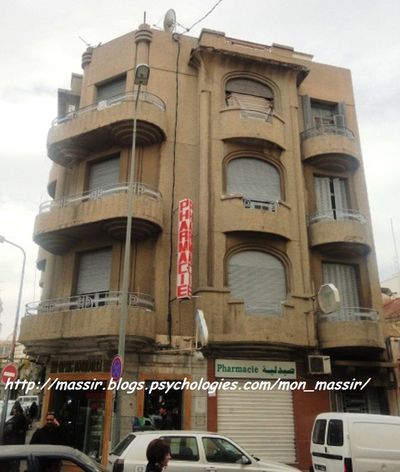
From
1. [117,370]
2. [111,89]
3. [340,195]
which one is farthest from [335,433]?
[111,89]

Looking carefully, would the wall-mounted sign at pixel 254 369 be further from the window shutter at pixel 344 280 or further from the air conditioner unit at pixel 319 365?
the window shutter at pixel 344 280

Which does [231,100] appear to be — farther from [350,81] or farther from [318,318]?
[318,318]

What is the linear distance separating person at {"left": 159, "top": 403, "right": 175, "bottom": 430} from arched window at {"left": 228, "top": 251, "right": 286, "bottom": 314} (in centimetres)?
393

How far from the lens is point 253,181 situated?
17.1 m

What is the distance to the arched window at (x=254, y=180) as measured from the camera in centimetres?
1678

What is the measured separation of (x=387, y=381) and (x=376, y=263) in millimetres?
4263

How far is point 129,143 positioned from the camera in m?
17.1

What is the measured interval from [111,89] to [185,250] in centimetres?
822

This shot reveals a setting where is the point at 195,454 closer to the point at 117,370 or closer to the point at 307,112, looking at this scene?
the point at 117,370

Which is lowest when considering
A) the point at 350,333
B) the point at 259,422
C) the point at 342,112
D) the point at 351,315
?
the point at 259,422

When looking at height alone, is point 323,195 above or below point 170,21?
below

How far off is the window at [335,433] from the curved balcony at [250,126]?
403 inches

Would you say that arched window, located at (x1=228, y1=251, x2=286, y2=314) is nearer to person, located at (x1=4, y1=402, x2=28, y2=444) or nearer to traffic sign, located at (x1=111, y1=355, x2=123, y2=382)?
traffic sign, located at (x1=111, y1=355, x2=123, y2=382)

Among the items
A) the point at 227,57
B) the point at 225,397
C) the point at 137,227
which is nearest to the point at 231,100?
the point at 227,57
